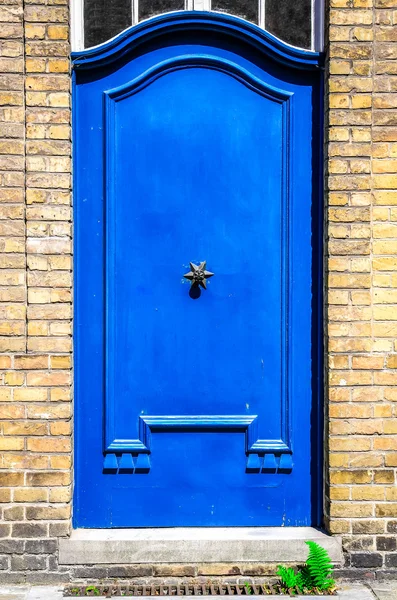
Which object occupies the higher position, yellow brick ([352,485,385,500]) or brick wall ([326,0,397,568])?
brick wall ([326,0,397,568])

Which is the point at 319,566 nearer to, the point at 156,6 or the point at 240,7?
the point at 240,7

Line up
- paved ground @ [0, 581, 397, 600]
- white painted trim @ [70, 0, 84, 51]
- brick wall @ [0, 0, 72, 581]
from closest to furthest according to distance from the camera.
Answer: paved ground @ [0, 581, 397, 600]
brick wall @ [0, 0, 72, 581]
white painted trim @ [70, 0, 84, 51]

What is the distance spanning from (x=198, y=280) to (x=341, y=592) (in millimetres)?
1933

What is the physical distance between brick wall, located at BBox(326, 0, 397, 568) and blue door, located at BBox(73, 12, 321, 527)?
20cm

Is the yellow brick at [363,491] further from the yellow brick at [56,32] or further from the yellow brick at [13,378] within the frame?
the yellow brick at [56,32]

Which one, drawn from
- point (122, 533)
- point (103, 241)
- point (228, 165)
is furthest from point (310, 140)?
point (122, 533)

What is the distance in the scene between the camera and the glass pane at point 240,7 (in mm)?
4168

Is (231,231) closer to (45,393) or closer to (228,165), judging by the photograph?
(228,165)

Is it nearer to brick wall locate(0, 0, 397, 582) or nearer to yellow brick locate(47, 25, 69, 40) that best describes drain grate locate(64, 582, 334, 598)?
brick wall locate(0, 0, 397, 582)

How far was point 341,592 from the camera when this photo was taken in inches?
156

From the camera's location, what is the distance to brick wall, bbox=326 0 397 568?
13.2ft

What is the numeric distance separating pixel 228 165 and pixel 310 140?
1.68ft

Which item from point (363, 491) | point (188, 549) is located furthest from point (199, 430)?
point (363, 491)

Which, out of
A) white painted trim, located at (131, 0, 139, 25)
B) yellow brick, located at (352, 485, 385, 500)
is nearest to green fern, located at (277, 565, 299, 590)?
yellow brick, located at (352, 485, 385, 500)
